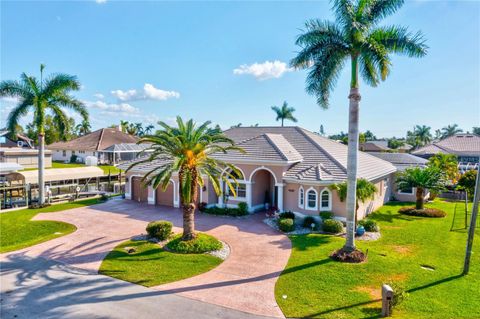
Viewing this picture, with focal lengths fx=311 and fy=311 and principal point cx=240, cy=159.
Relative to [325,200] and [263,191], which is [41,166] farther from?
[325,200]

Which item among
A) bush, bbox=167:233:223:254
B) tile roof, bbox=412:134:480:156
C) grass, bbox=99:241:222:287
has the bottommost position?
grass, bbox=99:241:222:287

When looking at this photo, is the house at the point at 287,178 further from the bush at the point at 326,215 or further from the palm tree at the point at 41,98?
the palm tree at the point at 41,98

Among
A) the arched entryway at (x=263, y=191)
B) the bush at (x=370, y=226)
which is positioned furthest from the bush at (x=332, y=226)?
the arched entryway at (x=263, y=191)

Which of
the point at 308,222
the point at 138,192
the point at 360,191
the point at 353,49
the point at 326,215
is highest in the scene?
the point at 353,49

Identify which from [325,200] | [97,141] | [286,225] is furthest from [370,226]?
[97,141]

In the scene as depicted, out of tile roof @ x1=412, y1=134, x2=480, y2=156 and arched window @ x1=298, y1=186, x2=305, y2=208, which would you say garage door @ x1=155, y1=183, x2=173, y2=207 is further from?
tile roof @ x1=412, y1=134, x2=480, y2=156

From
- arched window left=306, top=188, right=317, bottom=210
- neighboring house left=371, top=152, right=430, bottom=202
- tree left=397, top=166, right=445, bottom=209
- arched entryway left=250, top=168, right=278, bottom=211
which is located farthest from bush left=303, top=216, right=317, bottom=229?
neighboring house left=371, top=152, right=430, bottom=202

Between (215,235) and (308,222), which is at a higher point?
(308,222)

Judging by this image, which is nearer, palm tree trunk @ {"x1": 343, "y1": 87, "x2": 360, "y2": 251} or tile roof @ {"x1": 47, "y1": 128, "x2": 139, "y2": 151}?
palm tree trunk @ {"x1": 343, "y1": 87, "x2": 360, "y2": 251}
